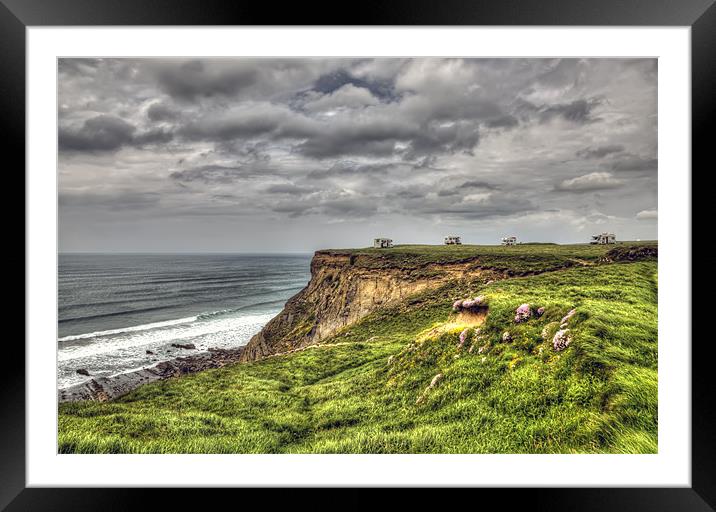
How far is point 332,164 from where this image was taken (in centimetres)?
1413

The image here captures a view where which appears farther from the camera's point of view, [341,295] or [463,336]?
A: [341,295]

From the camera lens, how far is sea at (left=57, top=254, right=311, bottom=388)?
49.8ft

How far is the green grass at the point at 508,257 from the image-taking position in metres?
13.1

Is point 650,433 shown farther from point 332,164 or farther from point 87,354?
point 87,354

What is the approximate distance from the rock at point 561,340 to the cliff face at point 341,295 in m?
10.8

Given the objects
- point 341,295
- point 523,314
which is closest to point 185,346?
point 341,295

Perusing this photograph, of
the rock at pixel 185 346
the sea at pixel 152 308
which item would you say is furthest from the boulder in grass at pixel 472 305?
the rock at pixel 185 346

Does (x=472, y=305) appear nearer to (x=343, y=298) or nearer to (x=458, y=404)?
(x=458, y=404)

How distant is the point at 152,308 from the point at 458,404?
2299cm

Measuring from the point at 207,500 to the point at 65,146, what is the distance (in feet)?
42.0

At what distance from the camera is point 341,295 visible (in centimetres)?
1916

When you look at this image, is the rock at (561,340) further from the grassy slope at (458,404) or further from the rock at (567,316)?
the rock at (567,316)
